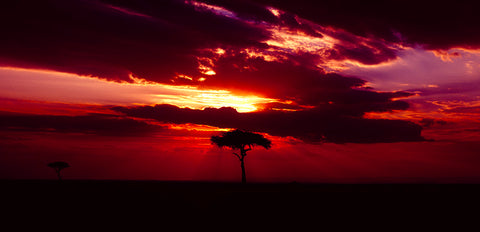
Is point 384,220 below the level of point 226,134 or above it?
below

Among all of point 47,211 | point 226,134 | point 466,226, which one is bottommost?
point 466,226

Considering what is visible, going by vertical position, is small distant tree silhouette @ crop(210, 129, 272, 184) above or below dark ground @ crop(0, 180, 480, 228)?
above

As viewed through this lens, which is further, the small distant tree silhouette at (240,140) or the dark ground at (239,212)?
the small distant tree silhouette at (240,140)

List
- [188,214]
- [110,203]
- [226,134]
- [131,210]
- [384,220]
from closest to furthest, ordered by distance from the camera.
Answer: [384,220], [188,214], [131,210], [110,203], [226,134]

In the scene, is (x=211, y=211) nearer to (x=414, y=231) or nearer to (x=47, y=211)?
(x=47, y=211)

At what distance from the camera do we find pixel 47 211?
21.3 m

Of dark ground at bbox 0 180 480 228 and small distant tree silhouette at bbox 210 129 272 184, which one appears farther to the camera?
small distant tree silhouette at bbox 210 129 272 184

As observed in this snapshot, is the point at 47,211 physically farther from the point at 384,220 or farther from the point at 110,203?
the point at 384,220

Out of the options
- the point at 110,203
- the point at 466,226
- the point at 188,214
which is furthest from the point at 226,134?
the point at 466,226

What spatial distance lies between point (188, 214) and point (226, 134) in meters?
41.1

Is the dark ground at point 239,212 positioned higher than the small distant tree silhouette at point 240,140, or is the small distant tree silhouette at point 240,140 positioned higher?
the small distant tree silhouette at point 240,140

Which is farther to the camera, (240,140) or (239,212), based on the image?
(240,140)

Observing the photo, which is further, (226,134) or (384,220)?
(226,134)

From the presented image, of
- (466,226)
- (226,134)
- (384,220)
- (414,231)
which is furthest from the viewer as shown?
(226,134)
